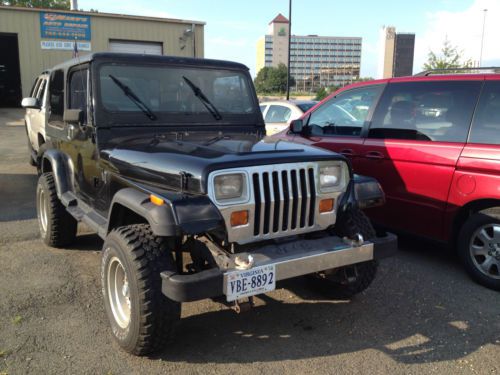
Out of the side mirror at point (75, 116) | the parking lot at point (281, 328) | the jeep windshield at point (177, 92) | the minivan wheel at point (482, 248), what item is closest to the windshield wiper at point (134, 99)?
the jeep windshield at point (177, 92)

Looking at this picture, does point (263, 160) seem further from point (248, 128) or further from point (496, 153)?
point (496, 153)

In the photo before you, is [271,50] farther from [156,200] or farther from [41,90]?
[156,200]

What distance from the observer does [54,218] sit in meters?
4.80

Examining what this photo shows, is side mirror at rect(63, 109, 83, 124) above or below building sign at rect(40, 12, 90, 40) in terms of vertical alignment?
below

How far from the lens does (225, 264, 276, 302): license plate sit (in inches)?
104

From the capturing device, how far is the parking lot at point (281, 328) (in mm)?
2959

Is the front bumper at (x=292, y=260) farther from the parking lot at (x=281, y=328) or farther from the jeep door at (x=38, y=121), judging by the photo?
Result: the jeep door at (x=38, y=121)

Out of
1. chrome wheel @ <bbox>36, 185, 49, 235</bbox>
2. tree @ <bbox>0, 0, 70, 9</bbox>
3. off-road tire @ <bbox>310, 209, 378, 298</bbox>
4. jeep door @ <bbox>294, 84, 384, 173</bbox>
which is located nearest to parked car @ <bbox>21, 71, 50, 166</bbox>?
chrome wheel @ <bbox>36, 185, 49, 235</bbox>

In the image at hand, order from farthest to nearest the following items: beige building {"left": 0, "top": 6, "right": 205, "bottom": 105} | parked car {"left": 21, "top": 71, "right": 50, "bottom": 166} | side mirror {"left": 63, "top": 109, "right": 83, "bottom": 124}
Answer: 1. beige building {"left": 0, "top": 6, "right": 205, "bottom": 105}
2. parked car {"left": 21, "top": 71, "right": 50, "bottom": 166}
3. side mirror {"left": 63, "top": 109, "right": 83, "bottom": 124}

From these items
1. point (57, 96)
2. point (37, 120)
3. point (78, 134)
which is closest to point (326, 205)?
point (78, 134)

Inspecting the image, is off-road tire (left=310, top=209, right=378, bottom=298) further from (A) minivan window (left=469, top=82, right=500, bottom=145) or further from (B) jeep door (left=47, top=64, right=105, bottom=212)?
(B) jeep door (left=47, top=64, right=105, bottom=212)

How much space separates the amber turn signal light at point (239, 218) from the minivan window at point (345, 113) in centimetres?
284

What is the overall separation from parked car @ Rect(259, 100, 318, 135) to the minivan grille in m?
5.82

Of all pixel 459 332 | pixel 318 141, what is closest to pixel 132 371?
pixel 459 332
